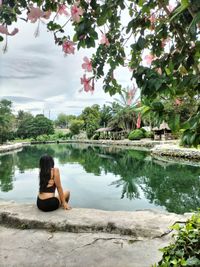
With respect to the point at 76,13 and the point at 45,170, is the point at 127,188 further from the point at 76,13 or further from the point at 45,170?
the point at 76,13

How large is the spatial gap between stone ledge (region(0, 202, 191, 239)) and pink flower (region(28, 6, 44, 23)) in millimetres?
2230

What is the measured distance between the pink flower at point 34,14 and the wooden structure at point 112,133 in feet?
107

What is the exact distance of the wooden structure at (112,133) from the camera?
112 feet

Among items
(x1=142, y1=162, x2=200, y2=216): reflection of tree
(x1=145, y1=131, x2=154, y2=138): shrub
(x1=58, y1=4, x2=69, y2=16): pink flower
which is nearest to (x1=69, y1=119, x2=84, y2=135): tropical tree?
(x1=145, y1=131, x2=154, y2=138): shrub

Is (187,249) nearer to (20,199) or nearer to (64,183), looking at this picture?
(20,199)

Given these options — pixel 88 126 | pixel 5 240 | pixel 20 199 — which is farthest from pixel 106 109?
pixel 5 240

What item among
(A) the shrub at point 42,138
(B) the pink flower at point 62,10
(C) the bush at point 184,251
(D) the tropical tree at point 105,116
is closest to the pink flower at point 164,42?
(B) the pink flower at point 62,10

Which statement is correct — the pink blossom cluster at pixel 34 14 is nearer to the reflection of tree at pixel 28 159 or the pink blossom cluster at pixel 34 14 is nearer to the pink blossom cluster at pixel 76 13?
the pink blossom cluster at pixel 76 13

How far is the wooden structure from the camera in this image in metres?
34.2

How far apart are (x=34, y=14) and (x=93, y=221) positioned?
2306 millimetres

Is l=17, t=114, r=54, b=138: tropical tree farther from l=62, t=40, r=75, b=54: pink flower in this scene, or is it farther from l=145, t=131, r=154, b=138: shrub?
l=62, t=40, r=75, b=54: pink flower

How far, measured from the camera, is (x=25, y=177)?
11.1 m

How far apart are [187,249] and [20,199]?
6.40 m

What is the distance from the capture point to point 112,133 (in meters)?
35.5
